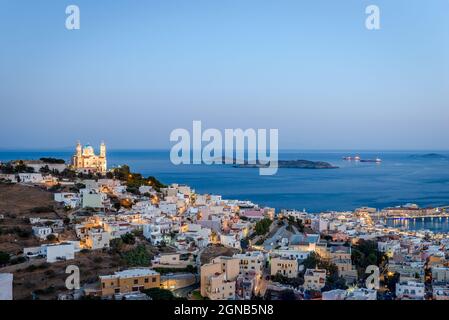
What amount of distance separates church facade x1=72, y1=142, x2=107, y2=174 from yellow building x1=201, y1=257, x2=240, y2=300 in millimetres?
8533

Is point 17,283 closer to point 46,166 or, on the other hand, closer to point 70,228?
point 70,228

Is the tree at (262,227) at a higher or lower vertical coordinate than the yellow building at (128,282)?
lower

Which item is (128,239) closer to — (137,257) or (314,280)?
(137,257)

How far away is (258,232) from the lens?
9078 mm

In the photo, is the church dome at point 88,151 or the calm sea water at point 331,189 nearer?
the church dome at point 88,151

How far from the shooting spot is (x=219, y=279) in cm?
515

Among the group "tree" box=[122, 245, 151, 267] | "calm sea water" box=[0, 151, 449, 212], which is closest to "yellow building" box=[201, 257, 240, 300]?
"tree" box=[122, 245, 151, 267]

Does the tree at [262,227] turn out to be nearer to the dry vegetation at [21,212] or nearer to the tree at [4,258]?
the dry vegetation at [21,212]

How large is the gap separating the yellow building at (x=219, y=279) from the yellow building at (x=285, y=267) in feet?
2.32

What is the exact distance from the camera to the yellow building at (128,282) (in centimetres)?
482

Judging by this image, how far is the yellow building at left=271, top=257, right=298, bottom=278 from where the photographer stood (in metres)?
6.21

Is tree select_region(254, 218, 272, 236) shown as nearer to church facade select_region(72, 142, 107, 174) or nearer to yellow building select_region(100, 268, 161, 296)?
yellow building select_region(100, 268, 161, 296)

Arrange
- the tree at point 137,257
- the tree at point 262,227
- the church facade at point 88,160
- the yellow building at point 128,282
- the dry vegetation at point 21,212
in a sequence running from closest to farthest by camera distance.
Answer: the yellow building at point 128,282 → the tree at point 137,257 → the dry vegetation at point 21,212 → the tree at point 262,227 → the church facade at point 88,160

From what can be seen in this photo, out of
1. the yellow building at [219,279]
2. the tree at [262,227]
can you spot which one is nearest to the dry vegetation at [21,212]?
the yellow building at [219,279]
